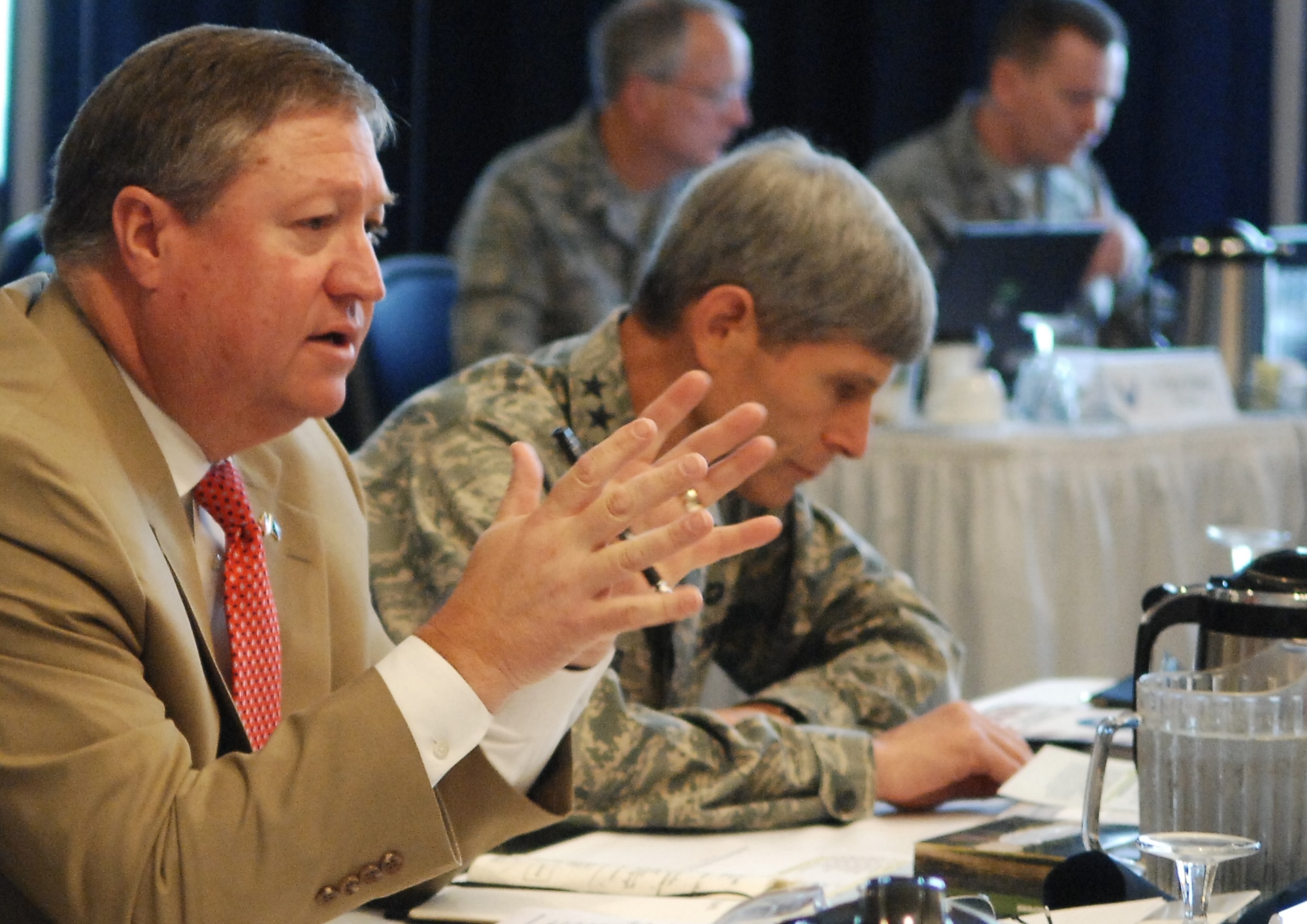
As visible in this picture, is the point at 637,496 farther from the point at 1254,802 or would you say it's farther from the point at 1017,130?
the point at 1017,130

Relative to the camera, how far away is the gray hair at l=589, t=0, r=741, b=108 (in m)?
3.89

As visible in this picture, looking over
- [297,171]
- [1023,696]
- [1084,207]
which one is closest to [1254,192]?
[1084,207]

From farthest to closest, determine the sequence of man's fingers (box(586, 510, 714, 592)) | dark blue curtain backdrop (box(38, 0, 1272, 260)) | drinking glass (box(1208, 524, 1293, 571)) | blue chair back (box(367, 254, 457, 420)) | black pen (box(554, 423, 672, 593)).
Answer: dark blue curtain backdrop (box(38, 0, 1272, 260)) < blue chair back (box(367, 254, 457, 420)) < drinking glass (box(1208, 524, 1293, 571)) < black pen (box(554, 423, 672, 593)) < man's fingers (box(586, 510, 714, 592))

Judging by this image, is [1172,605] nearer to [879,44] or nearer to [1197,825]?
[1197,825]

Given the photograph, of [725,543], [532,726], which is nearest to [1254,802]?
[725,543]

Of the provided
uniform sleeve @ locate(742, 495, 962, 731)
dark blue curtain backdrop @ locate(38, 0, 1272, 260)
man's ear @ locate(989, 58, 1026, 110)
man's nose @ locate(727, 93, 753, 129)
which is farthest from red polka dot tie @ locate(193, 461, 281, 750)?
dark blue curtain backdrop @ locate(38, 0, 1272, 260)

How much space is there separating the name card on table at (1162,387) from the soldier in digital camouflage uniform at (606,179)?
43.8 inches

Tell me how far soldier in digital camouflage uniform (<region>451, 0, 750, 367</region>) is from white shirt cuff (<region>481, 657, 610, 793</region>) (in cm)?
251

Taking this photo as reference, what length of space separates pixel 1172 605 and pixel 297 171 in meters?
0.73

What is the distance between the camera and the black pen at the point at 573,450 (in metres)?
1.28

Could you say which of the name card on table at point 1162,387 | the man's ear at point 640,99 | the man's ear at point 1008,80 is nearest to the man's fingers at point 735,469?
the name card on table at point 1162,387

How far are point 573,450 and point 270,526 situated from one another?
1.22ft

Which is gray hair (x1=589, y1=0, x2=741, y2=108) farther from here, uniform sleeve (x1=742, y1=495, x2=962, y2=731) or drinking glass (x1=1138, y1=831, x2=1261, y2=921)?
drinking glass (x1=1138, y1=831, x2=1261, y2=921)

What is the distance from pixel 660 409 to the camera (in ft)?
4.35
